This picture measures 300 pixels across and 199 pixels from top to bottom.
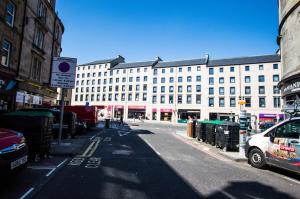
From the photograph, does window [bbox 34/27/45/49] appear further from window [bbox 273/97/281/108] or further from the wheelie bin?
window [bbox 273/97/281/108]

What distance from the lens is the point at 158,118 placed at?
57.7 meters

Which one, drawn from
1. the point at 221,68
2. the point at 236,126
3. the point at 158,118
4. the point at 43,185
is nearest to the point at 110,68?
the point at 158,118

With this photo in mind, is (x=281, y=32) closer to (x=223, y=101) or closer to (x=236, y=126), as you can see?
(x=236, y=126)

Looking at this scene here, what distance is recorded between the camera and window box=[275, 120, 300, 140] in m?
6.61

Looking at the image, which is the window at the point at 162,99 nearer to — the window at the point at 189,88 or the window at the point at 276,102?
the window at the point at 189,88

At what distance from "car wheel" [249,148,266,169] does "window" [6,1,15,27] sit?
18.0 metres

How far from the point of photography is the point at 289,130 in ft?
22.5

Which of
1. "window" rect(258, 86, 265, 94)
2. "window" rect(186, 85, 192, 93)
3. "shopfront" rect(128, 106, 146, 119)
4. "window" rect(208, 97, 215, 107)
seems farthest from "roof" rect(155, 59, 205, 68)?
"window" rect(258, 86, 265, 94)

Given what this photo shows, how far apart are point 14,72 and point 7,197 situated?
617 inches

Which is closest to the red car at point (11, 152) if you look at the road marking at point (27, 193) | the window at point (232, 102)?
the road marking at point (27, 193)

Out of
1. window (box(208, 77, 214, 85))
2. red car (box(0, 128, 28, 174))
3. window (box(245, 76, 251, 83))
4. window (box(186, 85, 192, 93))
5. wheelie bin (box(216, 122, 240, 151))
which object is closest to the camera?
red car (box(0, 128, 28, 174))

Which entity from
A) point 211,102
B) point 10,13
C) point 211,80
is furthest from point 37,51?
point 211,80

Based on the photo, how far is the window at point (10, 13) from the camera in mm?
16047

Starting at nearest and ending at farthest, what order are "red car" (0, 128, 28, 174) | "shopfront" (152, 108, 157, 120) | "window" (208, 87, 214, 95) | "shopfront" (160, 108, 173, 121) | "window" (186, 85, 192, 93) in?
"red car" (0, 128, 28, 174)
"window" (208, 87, 214, 95)
"window" (186, 85, 192, 93)
"shopfront" (160, 108, 173, 121)
"shopfront" (152, 108, 157, 120)
